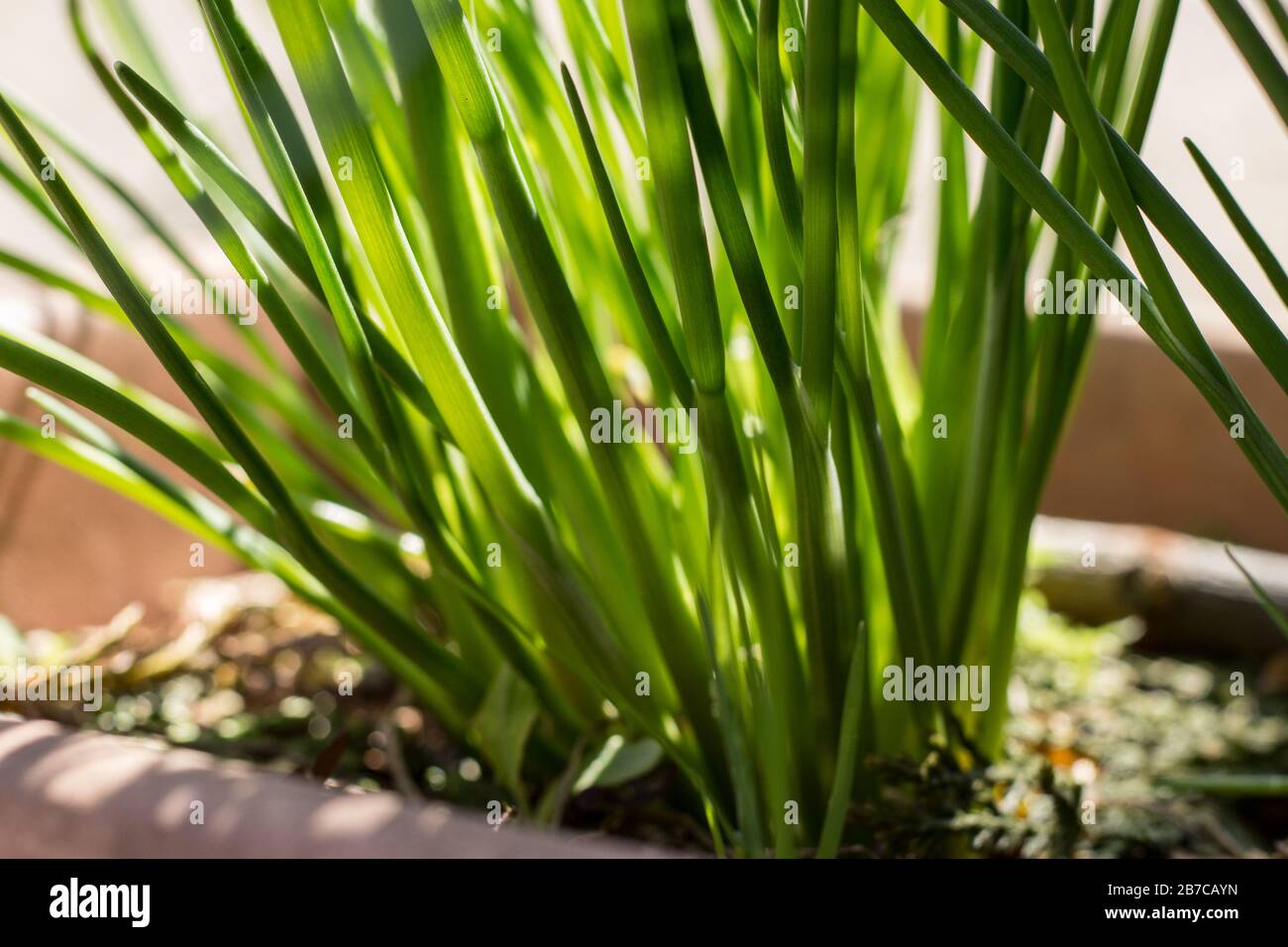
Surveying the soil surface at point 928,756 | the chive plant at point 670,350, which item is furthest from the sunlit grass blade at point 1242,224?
the soil surface at point 928,756

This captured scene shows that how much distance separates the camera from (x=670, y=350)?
0.28m

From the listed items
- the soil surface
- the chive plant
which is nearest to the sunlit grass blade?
the chive plant

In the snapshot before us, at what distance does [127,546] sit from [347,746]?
8.8 inches

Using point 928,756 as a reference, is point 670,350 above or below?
above

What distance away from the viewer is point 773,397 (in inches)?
14.3

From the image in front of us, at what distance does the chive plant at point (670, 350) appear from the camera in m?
0.26

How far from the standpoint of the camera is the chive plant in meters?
0.26

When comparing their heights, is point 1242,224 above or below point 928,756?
above

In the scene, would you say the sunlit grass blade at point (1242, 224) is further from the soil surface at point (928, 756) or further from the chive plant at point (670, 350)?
the soil surface at point (928, 756)

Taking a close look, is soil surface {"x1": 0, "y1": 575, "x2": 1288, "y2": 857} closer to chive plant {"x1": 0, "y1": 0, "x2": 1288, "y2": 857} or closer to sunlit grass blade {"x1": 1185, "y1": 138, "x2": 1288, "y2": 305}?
chive plant {"x1": 0, "y1": 0, "x2": 1288, "y2": 857}

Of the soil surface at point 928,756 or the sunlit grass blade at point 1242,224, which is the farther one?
the soil surface at point 928,756

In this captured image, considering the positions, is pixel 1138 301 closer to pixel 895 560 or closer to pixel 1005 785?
pixel 895 560
